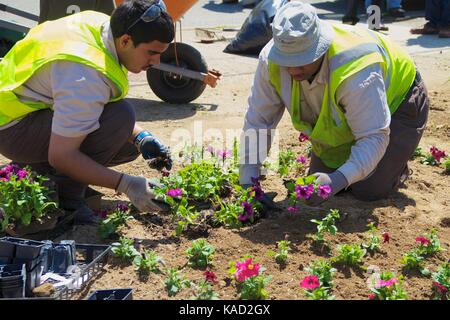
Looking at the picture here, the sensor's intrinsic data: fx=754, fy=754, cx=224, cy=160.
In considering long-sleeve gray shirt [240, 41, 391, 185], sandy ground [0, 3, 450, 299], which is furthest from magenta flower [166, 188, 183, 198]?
long-sleeve gray shirt [240, 41, 391, 185]

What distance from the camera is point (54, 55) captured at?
139 inches

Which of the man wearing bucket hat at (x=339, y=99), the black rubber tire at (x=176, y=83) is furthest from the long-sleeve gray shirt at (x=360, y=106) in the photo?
the black rubber tire at (x=176, y=83)

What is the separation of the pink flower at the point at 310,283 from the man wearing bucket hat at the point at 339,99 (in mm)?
638

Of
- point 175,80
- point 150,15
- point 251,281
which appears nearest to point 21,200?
point 150,15

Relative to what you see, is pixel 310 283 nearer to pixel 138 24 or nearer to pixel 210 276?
pixel 210 276

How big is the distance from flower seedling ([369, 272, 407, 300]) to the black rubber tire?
140 inches

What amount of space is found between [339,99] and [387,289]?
1.09m

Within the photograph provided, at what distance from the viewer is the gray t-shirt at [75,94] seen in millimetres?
3482

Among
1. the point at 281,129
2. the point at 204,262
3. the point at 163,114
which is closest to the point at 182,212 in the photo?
the point at 204,262

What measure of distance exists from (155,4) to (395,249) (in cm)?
164

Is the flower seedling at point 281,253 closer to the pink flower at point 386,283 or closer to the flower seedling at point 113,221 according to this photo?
the pink flower at point 386,283

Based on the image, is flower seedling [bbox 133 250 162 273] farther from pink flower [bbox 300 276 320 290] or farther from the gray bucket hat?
the gray bucket hat

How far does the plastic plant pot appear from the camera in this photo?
2.95 m

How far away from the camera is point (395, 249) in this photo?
12.0 ft
